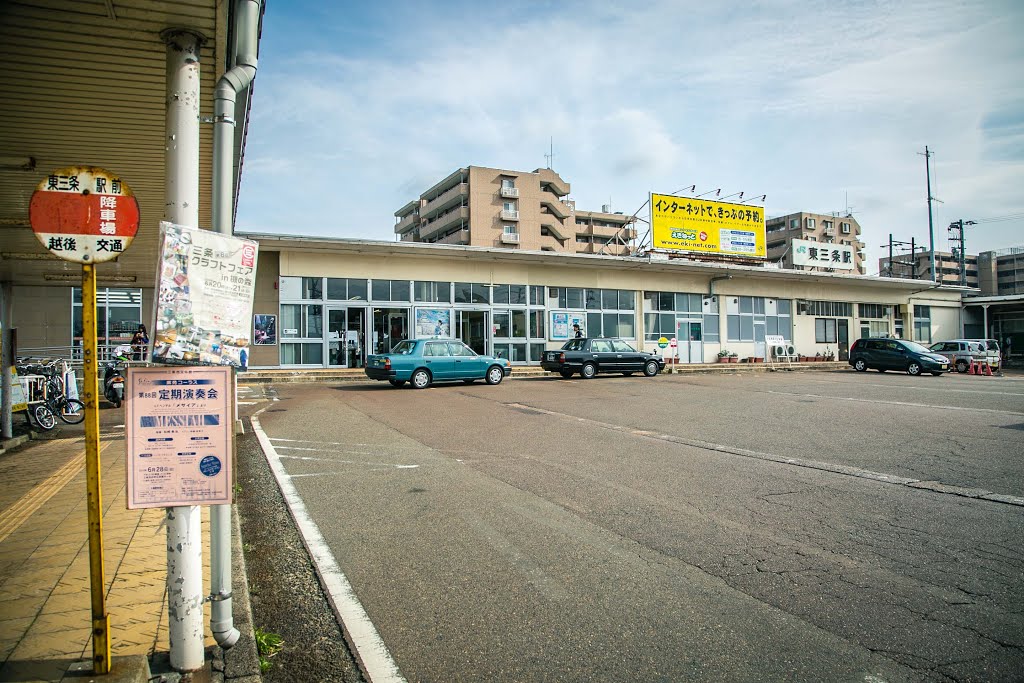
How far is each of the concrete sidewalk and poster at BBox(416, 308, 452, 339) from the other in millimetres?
20845

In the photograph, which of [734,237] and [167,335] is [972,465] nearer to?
[167,335]

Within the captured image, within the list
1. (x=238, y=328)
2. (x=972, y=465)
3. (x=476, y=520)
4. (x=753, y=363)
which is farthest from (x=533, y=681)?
(x=753, y=363)

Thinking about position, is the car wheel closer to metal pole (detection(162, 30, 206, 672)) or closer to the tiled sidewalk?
the tiled sidewalk

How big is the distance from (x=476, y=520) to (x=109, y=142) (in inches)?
228

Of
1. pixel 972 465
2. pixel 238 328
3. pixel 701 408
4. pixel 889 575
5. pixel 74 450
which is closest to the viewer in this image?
pixel 238 328

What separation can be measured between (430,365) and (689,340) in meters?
19.5

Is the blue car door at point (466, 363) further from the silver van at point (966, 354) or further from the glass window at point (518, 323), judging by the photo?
the silver van at point (966, 354)

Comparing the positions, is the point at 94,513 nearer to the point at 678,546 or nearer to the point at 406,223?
the point at 678,546

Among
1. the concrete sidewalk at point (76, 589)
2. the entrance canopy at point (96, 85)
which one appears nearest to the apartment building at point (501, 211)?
the entrance canopy at point (96, 85)

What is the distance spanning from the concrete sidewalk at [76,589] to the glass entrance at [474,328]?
22.1 m

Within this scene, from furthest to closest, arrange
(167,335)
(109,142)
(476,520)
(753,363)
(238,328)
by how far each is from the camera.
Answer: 1. (753,363)
2. (109,142)
3. (476,520)
4. (238,328)
5. (167,335)

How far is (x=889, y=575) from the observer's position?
14.0ft

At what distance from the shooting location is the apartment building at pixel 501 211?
76.9 m

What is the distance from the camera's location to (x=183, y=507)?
10.2 feet
